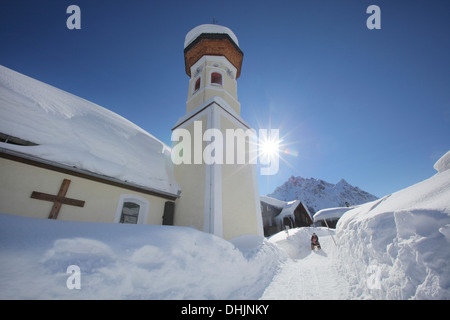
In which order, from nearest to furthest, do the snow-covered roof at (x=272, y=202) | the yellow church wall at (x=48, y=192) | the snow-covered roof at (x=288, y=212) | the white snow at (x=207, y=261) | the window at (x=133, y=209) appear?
the white snow at (x=207, y=261) < the yellow church wall at (x=48, y=192) < the window at (x=133, y=209) < the snow-covered roof at (x=288, y=212) < the snow-covered roof at (x=272, y=202)

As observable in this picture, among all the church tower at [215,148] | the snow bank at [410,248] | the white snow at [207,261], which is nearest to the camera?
the snow bank at [410,248]

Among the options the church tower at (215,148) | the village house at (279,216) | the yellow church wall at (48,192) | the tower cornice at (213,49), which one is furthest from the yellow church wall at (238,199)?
the village house at (279,216)

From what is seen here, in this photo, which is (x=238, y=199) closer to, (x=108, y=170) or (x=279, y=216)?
(x=108, y=170)

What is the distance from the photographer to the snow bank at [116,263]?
7.22 feet

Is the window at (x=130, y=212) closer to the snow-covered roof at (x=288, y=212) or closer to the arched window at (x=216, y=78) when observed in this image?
the arched window at (x=216, y=78)

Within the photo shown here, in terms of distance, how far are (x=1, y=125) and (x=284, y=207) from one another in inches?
990

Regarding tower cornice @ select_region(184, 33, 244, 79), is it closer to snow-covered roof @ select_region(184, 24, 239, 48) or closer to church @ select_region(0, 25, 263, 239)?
snow-covered roof @ select_region(184, 24, 239, 48)

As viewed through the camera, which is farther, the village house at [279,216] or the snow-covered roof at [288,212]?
the snow-covered roof at [288,212]

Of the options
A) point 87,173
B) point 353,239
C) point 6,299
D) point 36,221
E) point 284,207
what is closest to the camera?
point 6,299

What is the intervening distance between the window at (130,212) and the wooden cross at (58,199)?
1685 mm

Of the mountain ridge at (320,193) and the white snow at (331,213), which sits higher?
the mountain ridge at (320,193)

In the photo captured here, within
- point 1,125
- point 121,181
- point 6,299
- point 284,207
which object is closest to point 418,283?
point 6,299

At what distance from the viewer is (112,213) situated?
673 centimetres

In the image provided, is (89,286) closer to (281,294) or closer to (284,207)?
(281,294)
